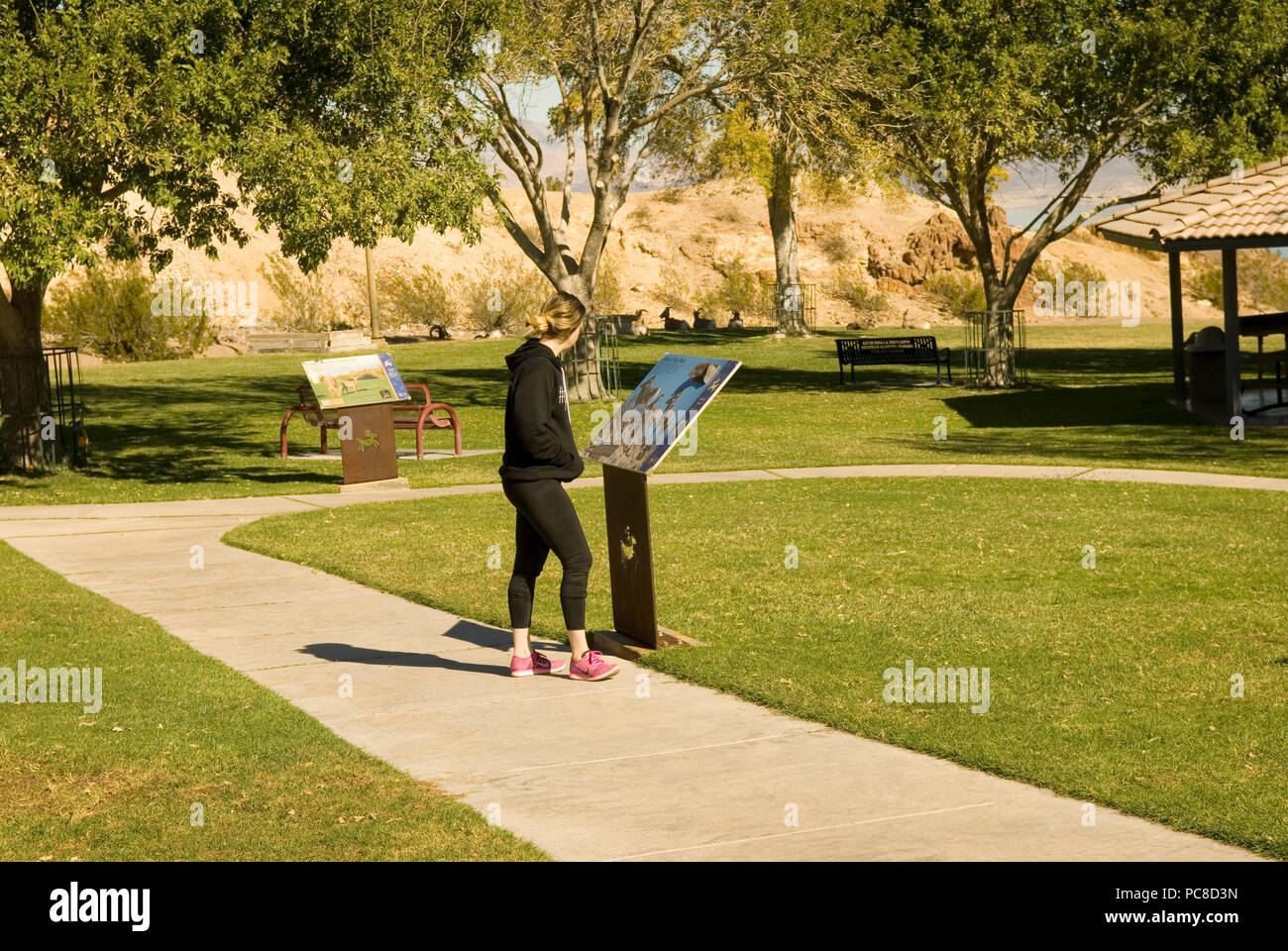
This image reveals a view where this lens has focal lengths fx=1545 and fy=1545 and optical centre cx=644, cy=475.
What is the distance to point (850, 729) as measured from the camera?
7.07 metres

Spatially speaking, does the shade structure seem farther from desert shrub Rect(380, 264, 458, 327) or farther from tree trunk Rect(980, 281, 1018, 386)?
desert shrub Rect(380, 264, 458, 327)

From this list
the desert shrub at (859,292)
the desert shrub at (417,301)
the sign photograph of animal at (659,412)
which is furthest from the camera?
the desert shrub at (859,292)

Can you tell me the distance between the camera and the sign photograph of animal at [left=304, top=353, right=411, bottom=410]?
55.5 ft

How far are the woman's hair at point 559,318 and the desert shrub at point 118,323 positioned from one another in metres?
36.6

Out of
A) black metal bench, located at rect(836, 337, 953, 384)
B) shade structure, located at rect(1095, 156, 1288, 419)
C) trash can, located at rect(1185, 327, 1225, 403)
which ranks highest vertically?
shade structure, located at rect(1095, 156, 1288, 419)

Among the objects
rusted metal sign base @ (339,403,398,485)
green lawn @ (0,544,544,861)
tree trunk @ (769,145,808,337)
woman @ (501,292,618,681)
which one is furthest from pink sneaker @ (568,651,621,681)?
tree trunk @ (769,145,808,337)

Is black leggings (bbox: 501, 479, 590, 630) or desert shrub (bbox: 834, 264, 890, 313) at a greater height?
desert shrub (bbox: 834, 264, 890, 313)

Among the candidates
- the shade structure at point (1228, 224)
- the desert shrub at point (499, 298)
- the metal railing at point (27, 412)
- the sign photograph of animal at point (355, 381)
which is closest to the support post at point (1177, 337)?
the shade structure at point (1228, 224)

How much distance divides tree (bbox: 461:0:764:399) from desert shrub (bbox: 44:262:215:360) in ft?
60.0

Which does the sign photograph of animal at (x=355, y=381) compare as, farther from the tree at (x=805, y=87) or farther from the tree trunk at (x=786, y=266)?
the tree trunk at (x=786, y=266)

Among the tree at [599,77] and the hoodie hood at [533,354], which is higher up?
the tree at [599,77]

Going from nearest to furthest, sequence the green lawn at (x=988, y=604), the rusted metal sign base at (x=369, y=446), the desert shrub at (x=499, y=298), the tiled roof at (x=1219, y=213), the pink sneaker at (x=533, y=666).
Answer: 1. the green lawn at (x=988, y=604)
2. the pink sneaker at (x=533, y=666)
3. the rusted metal sign base at (x=369, y=446)
4. the tiled roof at (x=1219, y=213)
5. the desert shrub at (x=499, y=298)

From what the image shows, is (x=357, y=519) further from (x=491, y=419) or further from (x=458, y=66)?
(x=491, y=419)

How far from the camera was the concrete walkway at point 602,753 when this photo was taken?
5.56m
